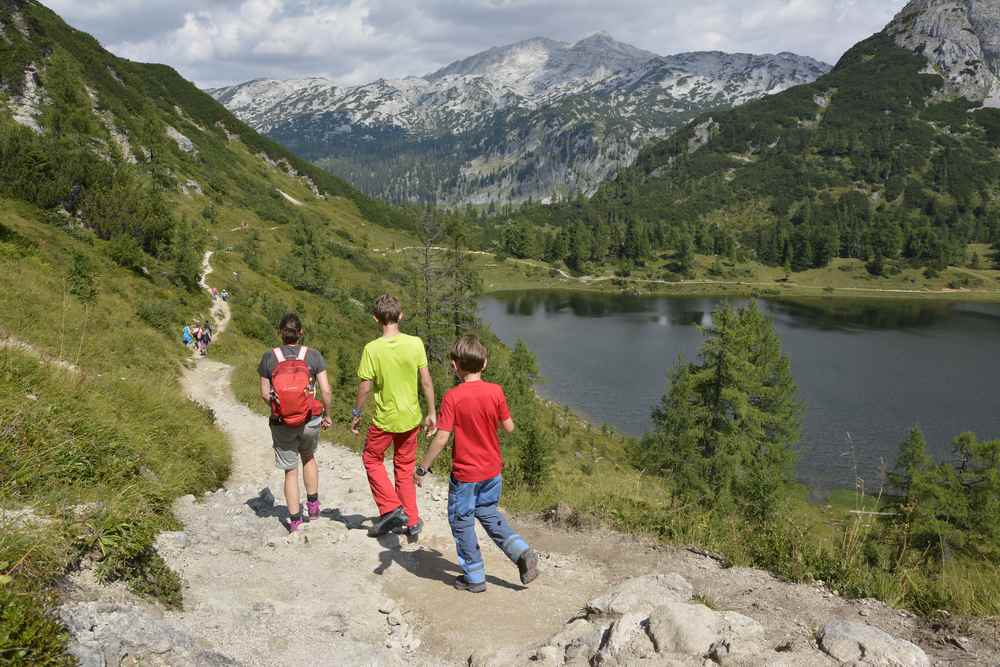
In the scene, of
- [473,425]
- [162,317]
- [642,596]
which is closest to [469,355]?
[473,425]

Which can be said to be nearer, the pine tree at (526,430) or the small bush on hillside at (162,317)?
the pine tree at (526,430)

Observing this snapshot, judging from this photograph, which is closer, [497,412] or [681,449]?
[497,412]

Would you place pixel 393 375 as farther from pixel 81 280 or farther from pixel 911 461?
pixel 911 461

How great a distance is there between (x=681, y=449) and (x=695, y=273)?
144152 millimetres

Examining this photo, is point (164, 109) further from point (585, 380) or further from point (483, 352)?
point (483, 352)

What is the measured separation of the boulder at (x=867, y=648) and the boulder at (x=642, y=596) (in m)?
1.29

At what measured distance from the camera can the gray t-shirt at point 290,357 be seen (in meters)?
7.54

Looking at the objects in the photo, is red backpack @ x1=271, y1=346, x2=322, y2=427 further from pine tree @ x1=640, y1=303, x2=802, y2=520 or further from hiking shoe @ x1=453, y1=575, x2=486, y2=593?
pine tree @ x1=640, y1=303, x2=802, y2=520

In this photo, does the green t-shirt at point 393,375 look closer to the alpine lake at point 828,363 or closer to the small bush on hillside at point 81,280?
the alpine lake at point 828,363

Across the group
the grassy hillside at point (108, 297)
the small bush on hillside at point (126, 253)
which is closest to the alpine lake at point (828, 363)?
the grassy hillside at point (108, 297)

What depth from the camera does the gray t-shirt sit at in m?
7.54

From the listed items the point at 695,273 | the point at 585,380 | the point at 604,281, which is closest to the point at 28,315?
the point at 585,380

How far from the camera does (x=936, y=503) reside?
31547 mm

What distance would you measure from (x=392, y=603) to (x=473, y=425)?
6.85 ft
